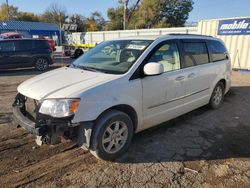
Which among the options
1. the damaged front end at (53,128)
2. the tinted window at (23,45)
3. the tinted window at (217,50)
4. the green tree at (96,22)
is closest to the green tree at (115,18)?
the green tree at (96,22)

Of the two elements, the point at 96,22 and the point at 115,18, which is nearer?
the point at 115,18

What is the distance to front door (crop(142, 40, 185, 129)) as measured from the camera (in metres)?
3.69

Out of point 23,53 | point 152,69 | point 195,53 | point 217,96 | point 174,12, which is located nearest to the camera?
point 152,69

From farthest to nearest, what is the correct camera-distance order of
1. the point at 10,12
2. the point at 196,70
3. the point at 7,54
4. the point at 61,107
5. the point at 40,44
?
the point at 10,12
the point at 40,44
the point at 7,54
the point at 196,70
the point at 61,107

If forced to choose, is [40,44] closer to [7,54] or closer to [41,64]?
[41,64]

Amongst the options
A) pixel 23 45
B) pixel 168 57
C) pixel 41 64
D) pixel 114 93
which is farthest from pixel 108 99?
pixel 41 64

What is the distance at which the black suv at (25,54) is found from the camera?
11688 millimetres

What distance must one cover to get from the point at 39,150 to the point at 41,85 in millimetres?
1065

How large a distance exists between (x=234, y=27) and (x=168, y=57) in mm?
10123

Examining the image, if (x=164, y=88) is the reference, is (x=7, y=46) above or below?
above

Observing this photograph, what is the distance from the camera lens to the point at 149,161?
3.44m

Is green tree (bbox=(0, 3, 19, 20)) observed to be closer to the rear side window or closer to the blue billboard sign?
the rear side window

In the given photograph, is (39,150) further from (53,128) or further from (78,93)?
(78,93)

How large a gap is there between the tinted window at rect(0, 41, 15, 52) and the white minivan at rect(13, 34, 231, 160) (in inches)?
352
